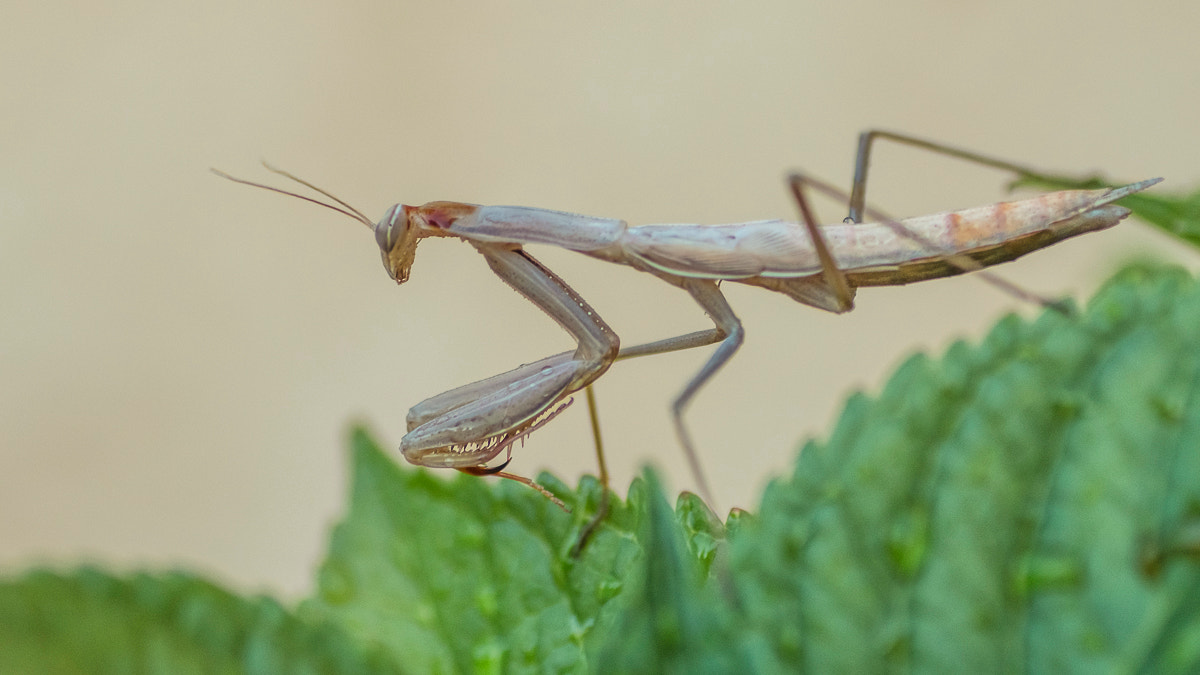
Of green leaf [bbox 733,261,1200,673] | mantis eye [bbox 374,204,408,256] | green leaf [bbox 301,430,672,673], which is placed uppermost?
mantis eye [bbox 374,204,408,256]

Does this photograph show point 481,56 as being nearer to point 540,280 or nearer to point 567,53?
point 567,53

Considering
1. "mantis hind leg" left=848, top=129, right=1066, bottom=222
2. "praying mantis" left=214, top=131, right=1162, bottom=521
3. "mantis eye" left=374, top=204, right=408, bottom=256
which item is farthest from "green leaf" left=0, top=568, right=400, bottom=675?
"mantis hind leg" left=848, top=129, right=1066, bottom=222

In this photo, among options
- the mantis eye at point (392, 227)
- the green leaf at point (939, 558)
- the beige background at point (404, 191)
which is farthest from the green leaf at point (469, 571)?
the beige background at point (404, 191)

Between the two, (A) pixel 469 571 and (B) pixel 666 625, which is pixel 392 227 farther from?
(B) pixel 666 625

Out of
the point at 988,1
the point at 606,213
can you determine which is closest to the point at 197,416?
the point at 606,213

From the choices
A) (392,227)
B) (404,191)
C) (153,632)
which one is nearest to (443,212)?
(392,227)

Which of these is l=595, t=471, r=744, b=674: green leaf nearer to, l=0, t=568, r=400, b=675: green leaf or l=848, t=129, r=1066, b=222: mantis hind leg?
l=0, t=568, r=400, b=675: green leaf
